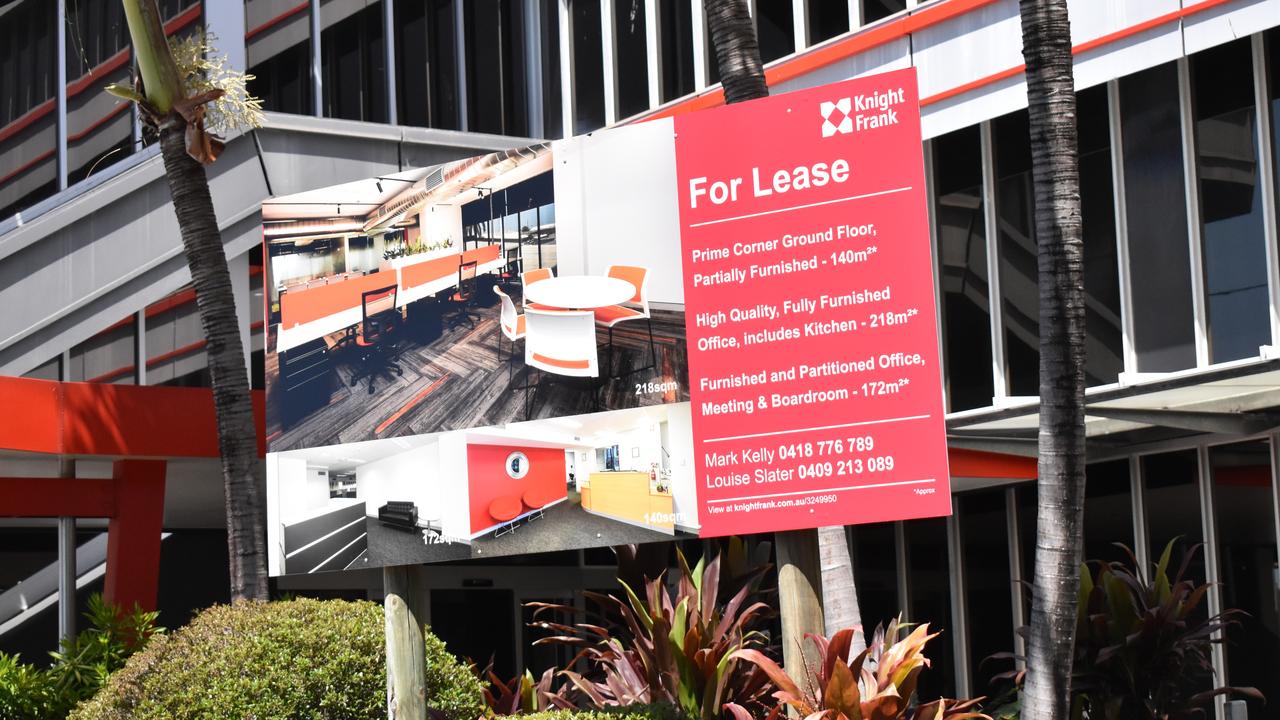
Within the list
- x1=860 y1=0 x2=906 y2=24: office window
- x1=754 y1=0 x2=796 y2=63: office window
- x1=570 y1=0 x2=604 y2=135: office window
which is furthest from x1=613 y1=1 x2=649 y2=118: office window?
x1=860 y1=0 x2=906 y2=24: office window

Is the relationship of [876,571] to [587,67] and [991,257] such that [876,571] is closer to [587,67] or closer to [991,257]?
[991,257]

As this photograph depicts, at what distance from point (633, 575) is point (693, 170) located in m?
7.55

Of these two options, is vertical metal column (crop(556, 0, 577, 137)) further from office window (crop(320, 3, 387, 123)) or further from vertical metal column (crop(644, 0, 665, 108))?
office window (crop(320, 3, 387, 123))

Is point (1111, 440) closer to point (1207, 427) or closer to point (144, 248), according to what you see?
point (1207, 427)

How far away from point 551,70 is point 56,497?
952cm

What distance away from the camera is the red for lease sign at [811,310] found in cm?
Answer: 649

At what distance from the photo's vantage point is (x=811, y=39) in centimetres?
1675

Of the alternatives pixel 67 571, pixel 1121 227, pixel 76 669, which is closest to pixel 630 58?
pixel 1121 227

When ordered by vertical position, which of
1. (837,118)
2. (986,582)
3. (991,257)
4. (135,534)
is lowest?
(986,582)

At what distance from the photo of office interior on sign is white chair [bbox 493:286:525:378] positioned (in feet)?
1.39

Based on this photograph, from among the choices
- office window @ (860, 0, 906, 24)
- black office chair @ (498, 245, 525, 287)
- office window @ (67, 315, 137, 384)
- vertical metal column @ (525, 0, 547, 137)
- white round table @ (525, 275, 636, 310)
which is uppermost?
vertical metal column @ (525, 0, 547, 137)

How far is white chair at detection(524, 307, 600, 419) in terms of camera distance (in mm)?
7109

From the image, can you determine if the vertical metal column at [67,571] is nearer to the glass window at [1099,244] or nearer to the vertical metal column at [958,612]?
the vertical metal column at [958,612]

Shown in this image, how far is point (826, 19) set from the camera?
16.6 metres
